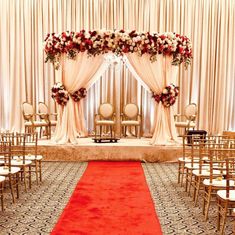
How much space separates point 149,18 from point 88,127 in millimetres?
3849

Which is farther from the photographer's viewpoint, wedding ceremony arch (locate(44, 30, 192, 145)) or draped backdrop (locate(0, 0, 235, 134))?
draped backdrop (locate(0, 0, 235, 134))

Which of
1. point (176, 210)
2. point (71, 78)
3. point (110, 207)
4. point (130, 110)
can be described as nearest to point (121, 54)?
point (71, 78)

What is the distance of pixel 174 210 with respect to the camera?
5.38 metres

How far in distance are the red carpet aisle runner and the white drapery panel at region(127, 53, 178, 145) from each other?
1.69 metres

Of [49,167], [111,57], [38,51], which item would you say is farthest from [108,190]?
[38,51]

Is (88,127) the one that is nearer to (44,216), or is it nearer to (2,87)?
(2,87)

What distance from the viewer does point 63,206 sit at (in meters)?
5.50

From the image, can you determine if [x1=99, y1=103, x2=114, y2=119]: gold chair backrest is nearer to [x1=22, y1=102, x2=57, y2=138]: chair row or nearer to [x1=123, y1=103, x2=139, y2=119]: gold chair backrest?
[x1=123, y1=103, x2=139, y2=119]: gold chair backrest

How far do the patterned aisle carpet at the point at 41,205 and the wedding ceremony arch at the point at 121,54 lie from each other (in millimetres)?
2108

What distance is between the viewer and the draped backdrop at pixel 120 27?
12625mm

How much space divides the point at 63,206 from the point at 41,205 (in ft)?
1.03

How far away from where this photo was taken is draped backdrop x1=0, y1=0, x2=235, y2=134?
41.4ft

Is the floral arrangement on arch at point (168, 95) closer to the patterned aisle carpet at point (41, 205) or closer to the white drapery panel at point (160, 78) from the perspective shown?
the white drapery panel at point (160, 78)

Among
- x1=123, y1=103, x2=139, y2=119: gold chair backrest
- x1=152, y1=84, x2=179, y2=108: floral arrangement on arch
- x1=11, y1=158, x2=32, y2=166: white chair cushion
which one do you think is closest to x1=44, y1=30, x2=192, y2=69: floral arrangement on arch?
x1=152, y1=84, x2=179, y2=108: floral arrangement on arch
